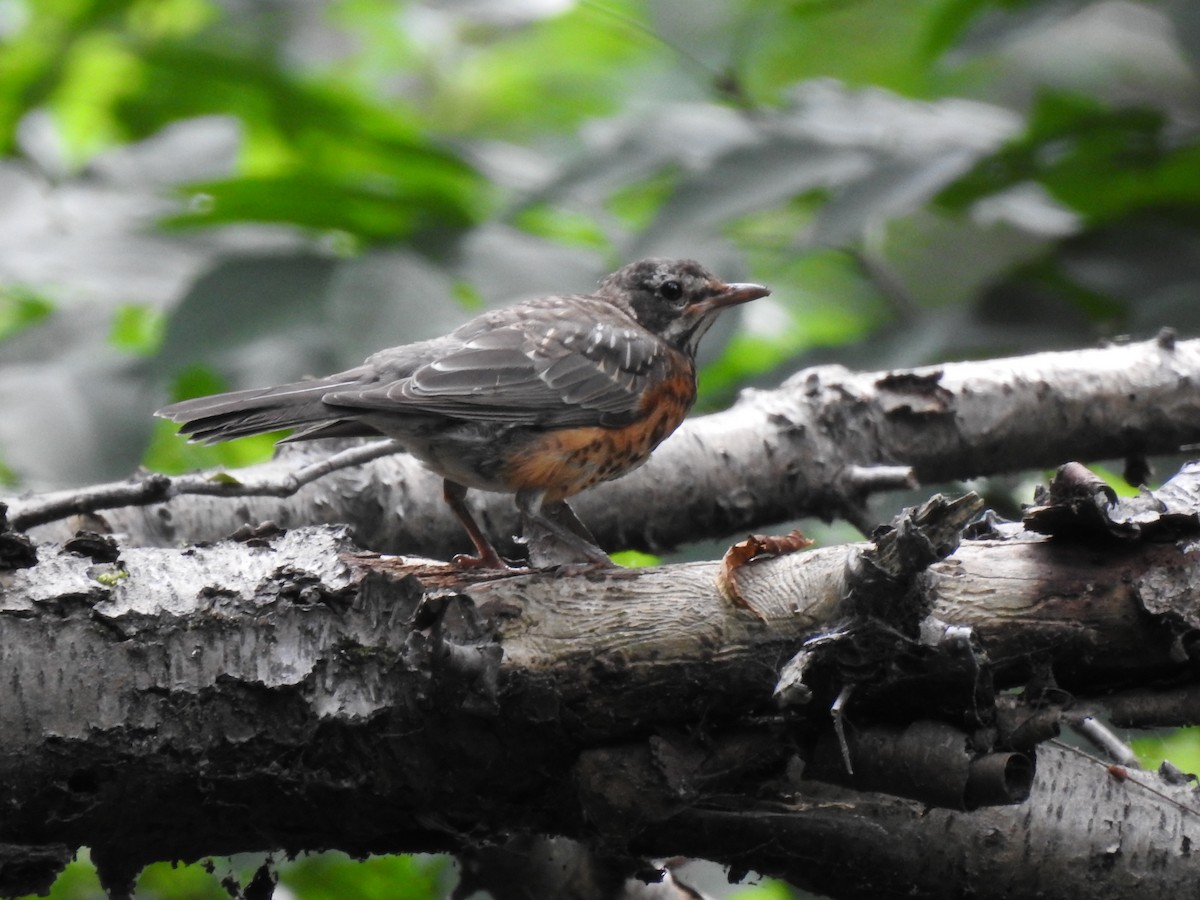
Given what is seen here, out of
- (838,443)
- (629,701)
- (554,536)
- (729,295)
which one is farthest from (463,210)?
(629,701)

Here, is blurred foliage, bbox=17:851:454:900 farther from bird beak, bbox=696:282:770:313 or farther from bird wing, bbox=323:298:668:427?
bird beak, bbox=696:282:770:313

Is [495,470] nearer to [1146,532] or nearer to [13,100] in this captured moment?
[1146,532]

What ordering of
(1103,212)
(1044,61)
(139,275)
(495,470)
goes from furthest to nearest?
(1044,61) < (1103,212) < (139,275) < (495,470)

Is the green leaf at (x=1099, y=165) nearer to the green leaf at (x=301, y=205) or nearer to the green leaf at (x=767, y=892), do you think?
the green leaf at (x=301, y=205)

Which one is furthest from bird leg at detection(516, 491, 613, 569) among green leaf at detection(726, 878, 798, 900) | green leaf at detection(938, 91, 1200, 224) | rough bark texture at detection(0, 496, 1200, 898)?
green leaf at detection(938, 91, 1200, 224)

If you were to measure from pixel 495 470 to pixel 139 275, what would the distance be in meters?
1.58

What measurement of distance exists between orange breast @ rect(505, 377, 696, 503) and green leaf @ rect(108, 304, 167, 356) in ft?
4.47

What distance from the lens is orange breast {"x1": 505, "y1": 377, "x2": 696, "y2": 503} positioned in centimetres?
332

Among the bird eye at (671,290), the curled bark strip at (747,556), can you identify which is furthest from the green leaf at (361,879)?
the bird eye at (671,290)

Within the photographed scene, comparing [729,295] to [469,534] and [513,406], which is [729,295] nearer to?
[513,406]

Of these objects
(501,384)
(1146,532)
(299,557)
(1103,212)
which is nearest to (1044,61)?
(1103,212)

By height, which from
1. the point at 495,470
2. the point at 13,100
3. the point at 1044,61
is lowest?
the point at 495,470

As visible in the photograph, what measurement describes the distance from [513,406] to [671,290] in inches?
38.1

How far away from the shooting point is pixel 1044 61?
631 cm
